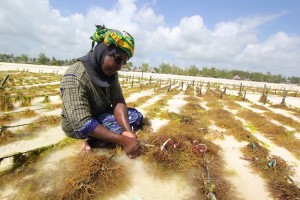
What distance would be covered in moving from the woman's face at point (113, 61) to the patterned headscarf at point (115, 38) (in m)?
0.08

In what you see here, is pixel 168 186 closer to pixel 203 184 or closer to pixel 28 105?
pixel 203 184

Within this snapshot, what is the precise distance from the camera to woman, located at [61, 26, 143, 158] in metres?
2.38

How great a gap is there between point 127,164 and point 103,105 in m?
0.98

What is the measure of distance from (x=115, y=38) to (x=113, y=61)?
0.92ft

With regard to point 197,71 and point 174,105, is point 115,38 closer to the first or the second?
point 174,105

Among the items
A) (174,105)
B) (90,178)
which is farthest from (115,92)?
(174,105)

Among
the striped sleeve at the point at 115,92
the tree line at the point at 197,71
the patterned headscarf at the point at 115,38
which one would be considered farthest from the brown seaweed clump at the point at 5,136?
the tree line at the point at 197,71

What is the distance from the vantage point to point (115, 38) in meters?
2.38

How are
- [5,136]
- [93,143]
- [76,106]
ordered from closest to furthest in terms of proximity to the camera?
[76,106] → [93,143] → [5,136]

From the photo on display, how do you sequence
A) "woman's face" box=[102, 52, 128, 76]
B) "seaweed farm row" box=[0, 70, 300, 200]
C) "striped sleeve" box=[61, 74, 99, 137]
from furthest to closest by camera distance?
1. "woman's face" box=[102, 52, 128, 76]
2. "striped sleeve" box=[61, 74, 99, 137]
3. "seaweed farm row" box=[0, 70, 300, 200]

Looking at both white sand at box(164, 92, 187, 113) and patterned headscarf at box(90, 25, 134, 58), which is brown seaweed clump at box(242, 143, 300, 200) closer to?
patterned headscarf at box(90, 25, 134, 58)

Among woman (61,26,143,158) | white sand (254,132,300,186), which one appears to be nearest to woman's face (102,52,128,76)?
woman (61,26,143,158)

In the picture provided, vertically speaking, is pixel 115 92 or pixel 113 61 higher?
pixel 113 61

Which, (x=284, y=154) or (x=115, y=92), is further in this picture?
(x=284, y=154)
